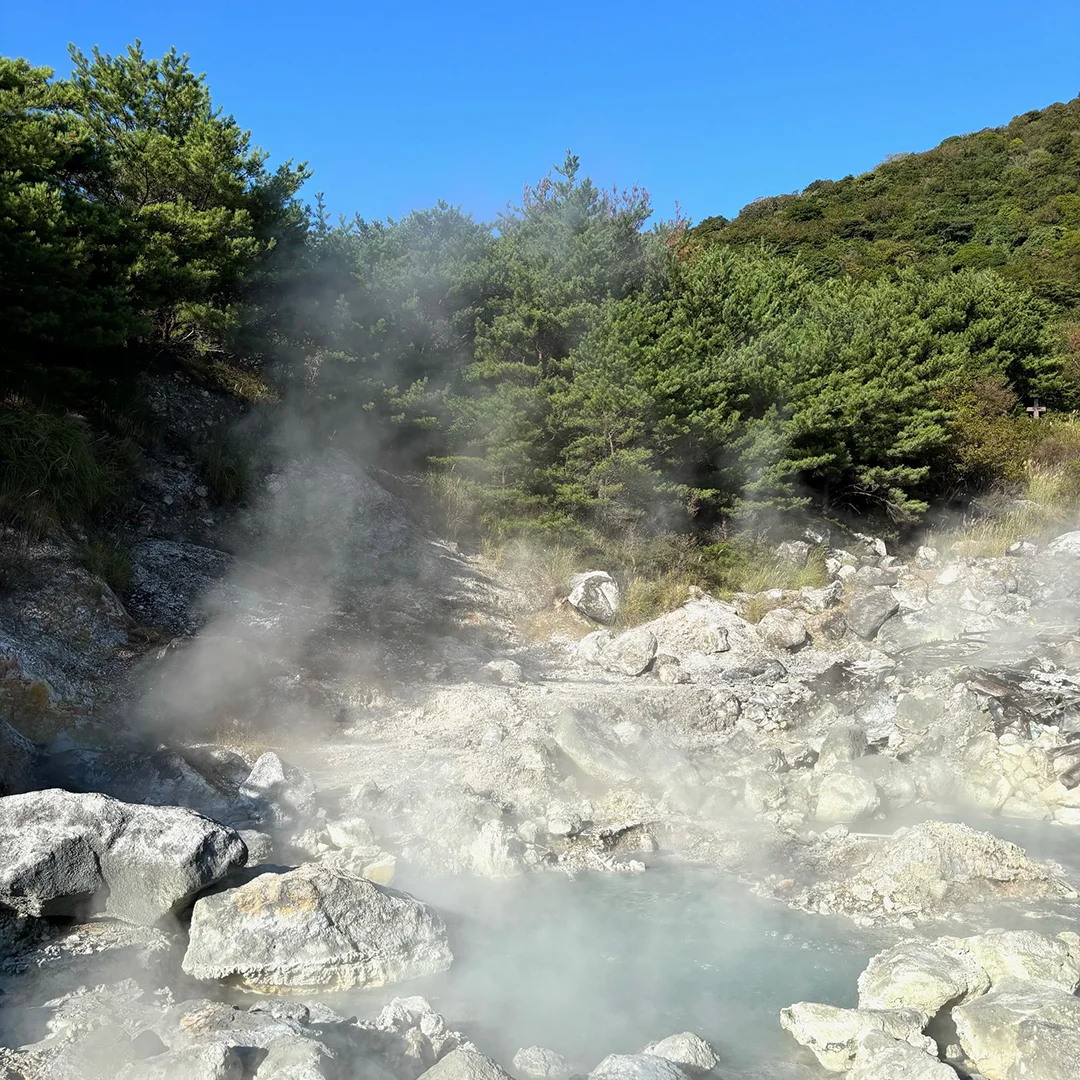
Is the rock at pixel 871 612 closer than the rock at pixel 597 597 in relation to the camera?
No

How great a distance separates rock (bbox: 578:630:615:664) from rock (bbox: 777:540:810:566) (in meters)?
3.70

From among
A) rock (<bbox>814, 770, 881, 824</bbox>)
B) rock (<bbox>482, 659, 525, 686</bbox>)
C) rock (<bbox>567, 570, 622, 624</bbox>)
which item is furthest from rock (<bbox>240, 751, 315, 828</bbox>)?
rock (<bbox>567, 570, 622, 624</bbox>)

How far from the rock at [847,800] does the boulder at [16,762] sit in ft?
19.0

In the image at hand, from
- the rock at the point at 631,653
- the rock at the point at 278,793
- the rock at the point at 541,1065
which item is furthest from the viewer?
the rock at the point at 631,653

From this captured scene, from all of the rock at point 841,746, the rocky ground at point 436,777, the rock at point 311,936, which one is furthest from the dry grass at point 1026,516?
the rock at point 311,936

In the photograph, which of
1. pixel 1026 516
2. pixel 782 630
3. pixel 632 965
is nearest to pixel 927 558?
pixel 1026 516

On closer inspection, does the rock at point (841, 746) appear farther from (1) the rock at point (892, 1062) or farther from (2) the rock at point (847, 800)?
(1) the rock at point (892, 1062)

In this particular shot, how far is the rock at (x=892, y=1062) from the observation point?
12.9 ft

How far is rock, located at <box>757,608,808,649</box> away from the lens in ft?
36.3

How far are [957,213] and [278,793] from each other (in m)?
35.6

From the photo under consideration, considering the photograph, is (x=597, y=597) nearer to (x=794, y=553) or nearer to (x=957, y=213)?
(x=794, y=553)

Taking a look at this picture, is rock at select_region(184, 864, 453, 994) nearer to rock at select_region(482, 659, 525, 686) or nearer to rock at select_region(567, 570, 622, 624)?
rock at select_region(482, 659, 525, 686)

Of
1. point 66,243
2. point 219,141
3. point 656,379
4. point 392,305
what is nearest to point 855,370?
point 656,379

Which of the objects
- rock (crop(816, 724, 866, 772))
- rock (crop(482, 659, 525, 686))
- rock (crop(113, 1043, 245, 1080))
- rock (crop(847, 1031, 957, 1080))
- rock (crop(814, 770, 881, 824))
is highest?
rock (crop(482, 659, 525, 686))
